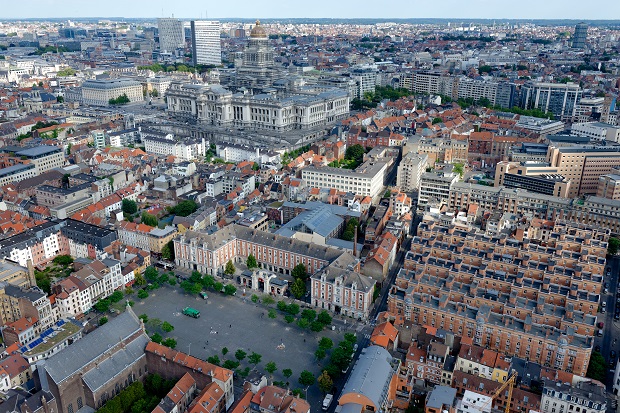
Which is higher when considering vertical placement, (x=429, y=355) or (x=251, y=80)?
(x=251, y=80)

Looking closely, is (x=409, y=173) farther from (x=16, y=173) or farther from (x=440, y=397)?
(x=16, y=173)

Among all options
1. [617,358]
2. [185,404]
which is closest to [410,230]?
[617,358]

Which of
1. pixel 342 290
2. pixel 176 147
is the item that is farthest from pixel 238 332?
pixel 176 147

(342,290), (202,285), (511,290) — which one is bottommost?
(202,285)

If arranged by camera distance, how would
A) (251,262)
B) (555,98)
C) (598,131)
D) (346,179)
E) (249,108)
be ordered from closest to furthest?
(251,262), (346,179), (598,131), (249,108), (555,98)

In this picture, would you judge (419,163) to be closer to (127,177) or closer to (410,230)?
(410,230)

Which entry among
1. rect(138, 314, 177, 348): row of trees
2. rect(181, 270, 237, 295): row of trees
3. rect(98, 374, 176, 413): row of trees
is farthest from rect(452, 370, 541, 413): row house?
rect(181, 270, 237, 295): row of trees

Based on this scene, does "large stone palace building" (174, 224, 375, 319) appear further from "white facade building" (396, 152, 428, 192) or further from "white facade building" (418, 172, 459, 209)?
"white facade building" (396, 152, 428, 192)

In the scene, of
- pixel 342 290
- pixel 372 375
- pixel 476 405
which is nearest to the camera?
pixel 476 405
